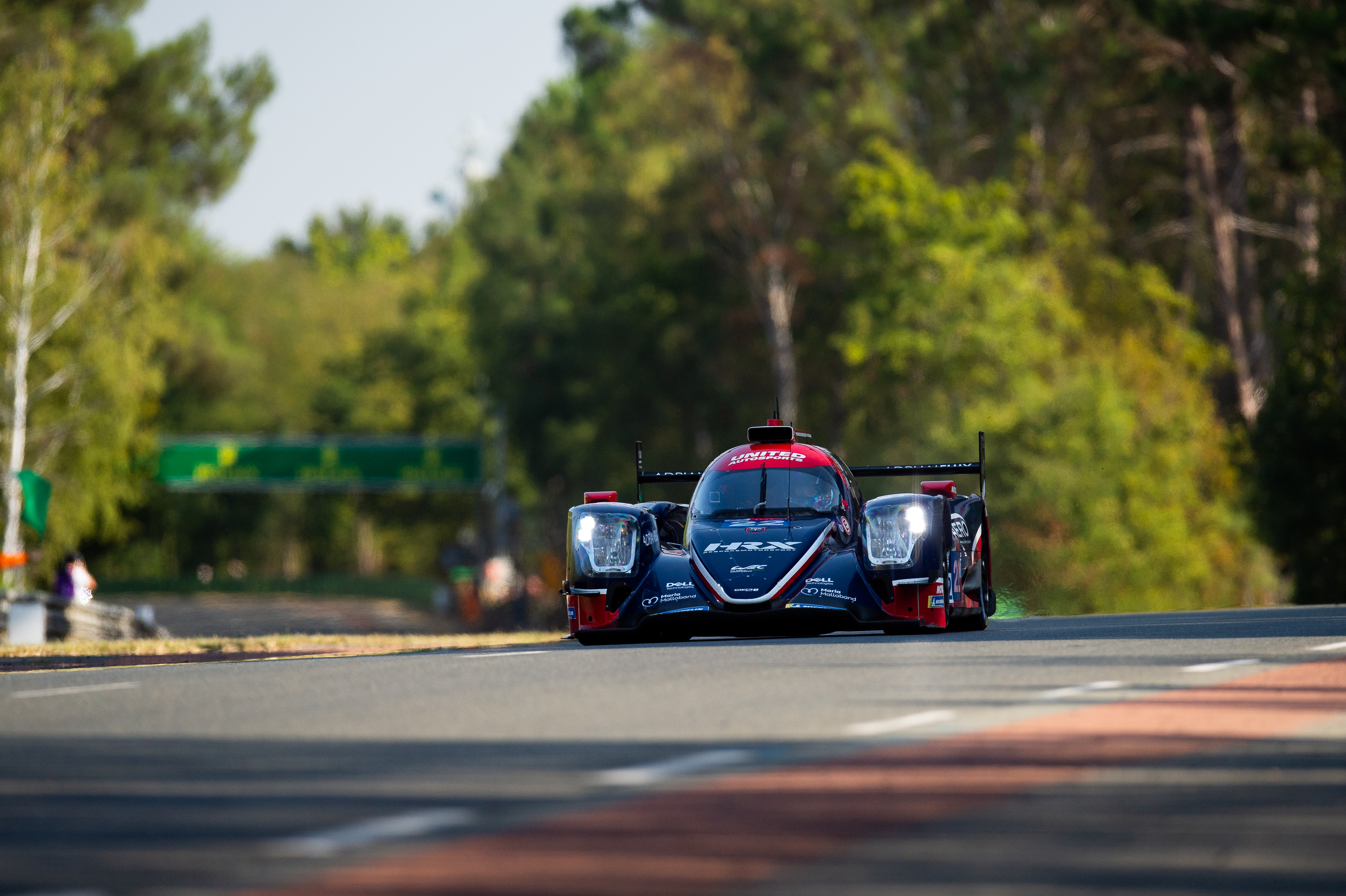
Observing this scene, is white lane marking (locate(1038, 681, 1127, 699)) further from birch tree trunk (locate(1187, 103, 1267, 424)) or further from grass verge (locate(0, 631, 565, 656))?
birch tree trunk (locate(1187, 103, 1267, 424))

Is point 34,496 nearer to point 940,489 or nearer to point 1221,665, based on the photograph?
point 940,489

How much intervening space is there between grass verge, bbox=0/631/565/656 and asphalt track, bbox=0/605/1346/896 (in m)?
4.68

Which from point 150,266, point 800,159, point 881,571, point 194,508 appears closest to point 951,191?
point 800,159

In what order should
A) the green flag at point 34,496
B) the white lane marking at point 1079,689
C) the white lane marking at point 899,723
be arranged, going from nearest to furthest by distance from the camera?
the white lane marking at point 899,723 < the white lane marking at point 1079,689 < the green flag at point 34,496

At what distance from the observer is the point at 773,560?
15305mm

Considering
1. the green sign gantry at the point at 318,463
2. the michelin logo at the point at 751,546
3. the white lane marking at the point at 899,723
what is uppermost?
the green sign gantry at the point at 318,463

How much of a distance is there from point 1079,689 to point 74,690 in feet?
18.4

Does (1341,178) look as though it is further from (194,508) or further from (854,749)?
(194,508)

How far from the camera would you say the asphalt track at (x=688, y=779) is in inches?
241

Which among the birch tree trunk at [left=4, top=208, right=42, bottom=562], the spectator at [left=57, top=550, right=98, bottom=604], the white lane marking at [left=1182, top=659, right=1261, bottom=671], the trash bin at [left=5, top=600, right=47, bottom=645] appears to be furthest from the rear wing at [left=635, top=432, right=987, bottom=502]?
the birch tree trunk at [left=4, top=208, right=42, bottom=562]

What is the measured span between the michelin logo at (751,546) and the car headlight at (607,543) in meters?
0.66

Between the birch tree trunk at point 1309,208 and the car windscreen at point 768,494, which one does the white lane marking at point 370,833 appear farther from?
the birch tree trunk at point 1309,208

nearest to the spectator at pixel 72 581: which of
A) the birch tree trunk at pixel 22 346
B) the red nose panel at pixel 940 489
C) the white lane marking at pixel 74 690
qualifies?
the birch tree trunk at pixel 22 346

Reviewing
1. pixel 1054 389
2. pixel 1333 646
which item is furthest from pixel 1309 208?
pixel 1333 646
